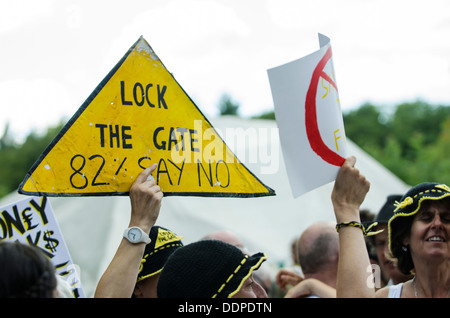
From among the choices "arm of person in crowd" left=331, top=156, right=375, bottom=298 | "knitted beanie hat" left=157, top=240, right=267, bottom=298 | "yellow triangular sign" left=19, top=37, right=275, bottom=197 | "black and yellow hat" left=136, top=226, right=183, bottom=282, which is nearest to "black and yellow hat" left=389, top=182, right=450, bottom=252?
"arm of person in crowd" left=331, top=156, right=375, bottom=298

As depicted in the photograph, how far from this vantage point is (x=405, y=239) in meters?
2.69

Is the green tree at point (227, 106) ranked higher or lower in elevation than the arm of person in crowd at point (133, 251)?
higher

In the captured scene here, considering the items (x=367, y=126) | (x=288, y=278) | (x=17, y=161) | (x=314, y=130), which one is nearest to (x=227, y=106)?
(x=367, y=126)

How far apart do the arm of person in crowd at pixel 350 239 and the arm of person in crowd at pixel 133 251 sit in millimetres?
769

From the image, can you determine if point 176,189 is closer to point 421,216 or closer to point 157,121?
point 157,121

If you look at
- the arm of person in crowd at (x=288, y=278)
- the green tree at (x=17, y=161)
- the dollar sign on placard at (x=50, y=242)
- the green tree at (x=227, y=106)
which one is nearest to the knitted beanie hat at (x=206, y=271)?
the dollar sign on placard at (x=50, y=242)

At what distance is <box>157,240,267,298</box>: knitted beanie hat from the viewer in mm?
2178

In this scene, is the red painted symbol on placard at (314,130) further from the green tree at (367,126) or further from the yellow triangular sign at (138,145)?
the green tree at (367,126)

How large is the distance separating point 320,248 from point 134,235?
1.76 meters

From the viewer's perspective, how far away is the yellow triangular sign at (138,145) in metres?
2.33

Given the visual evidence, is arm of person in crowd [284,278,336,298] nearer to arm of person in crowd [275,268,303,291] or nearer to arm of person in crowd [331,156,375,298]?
arm of person in crowd [275,268,303,291]

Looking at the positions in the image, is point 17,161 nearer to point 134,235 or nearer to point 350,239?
point 134,235
